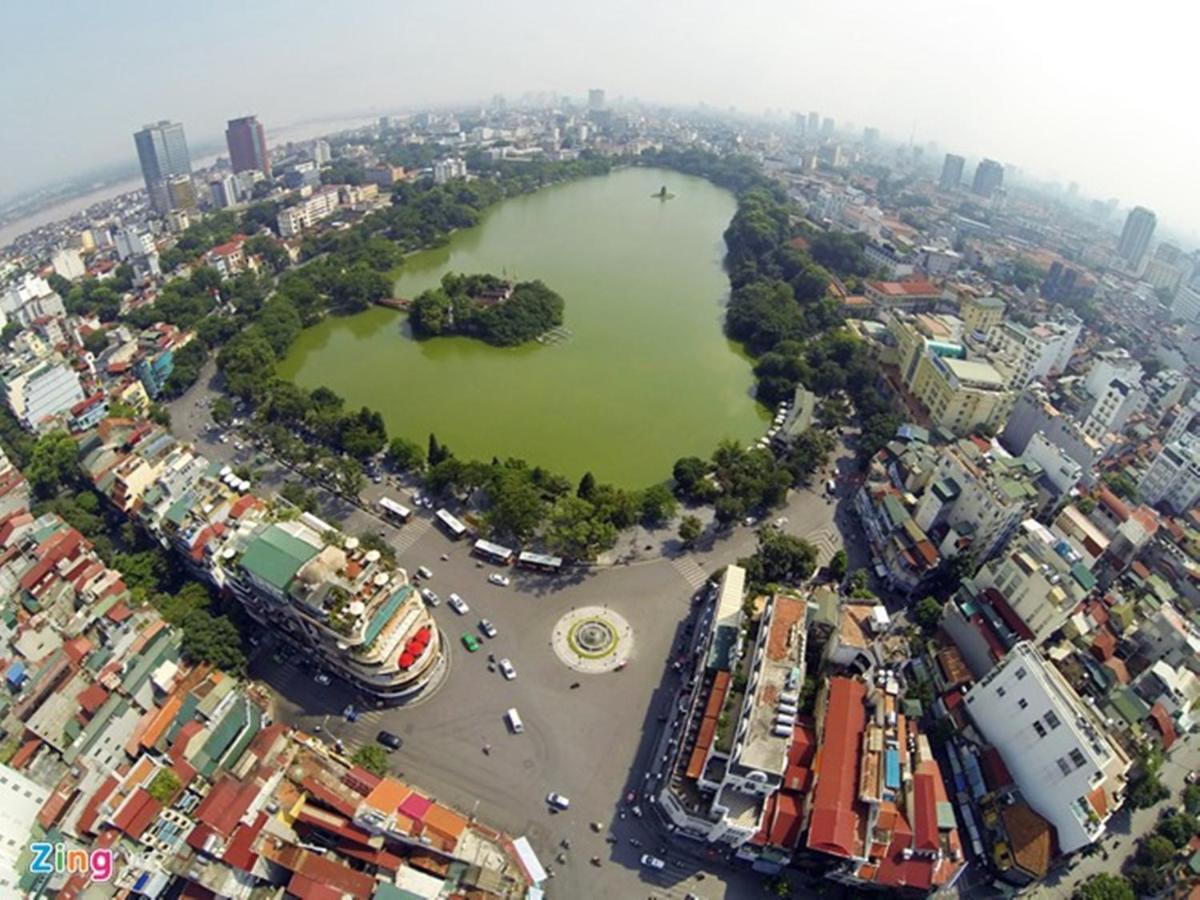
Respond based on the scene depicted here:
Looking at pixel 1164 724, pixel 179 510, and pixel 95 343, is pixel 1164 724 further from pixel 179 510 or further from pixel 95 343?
pixel 95 343

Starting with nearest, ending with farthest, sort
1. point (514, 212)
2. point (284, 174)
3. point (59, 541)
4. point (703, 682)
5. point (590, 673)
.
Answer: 1. point (703, 682)
2. point (590, 673)
3. point (59, 541)
4. point (514, 212)
5. point (284, 174)

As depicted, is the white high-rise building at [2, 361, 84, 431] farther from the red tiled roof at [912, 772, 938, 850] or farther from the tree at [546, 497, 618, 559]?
the red tiled roof at [912, 772, 938, 850]

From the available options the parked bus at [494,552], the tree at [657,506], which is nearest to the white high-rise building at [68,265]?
the parked bus at [494,552]

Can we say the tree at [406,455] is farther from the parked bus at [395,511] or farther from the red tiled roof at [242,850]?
the red tiled roof at [242,850]

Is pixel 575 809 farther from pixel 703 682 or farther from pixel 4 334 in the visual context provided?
pixel 4 334

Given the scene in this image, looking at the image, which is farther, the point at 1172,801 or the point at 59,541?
the point at 59,541

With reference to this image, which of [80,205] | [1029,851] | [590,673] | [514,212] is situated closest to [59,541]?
[590,673]

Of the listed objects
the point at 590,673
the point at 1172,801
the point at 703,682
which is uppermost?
the point at 703,682
